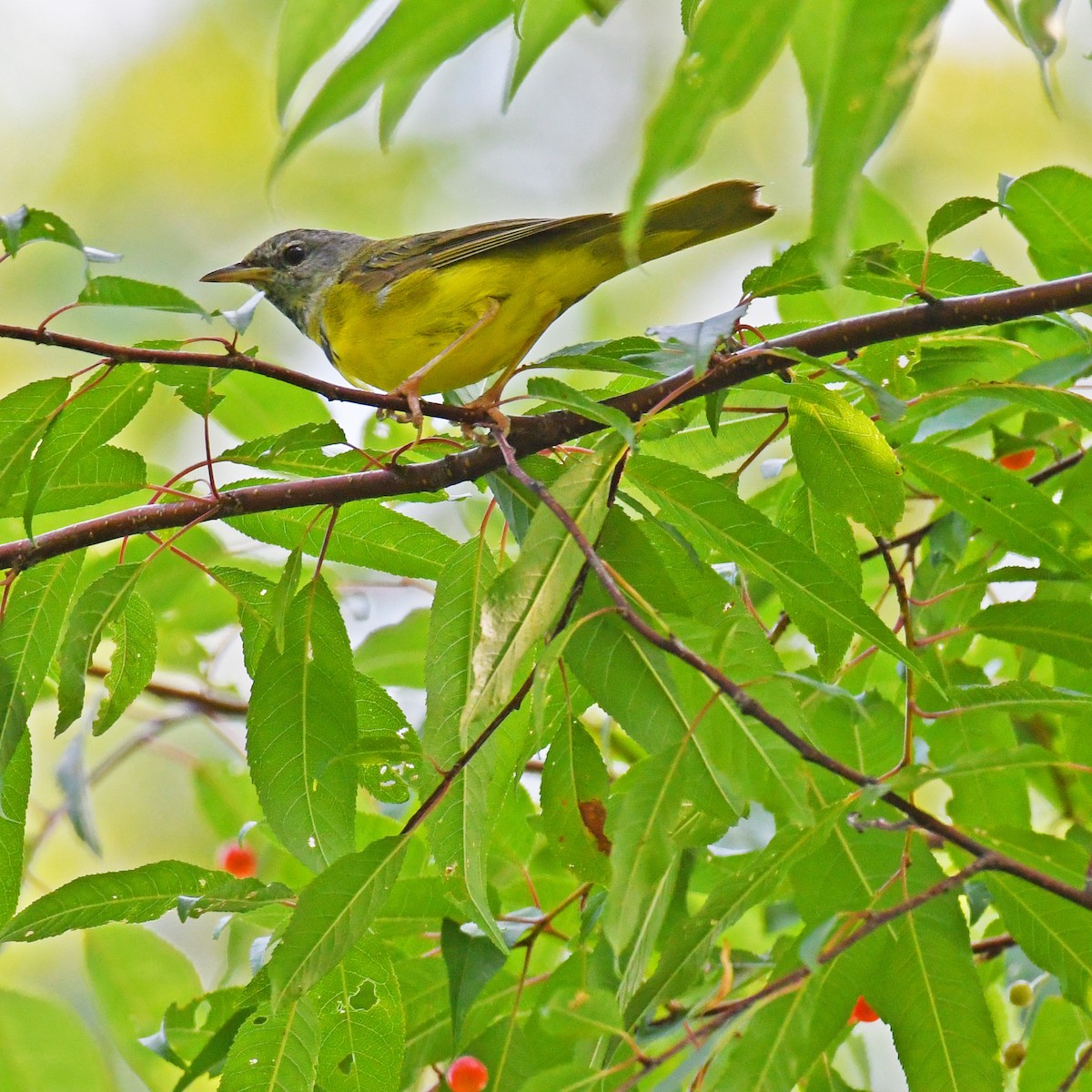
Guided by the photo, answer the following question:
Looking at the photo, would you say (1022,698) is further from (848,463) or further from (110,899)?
(110,899)

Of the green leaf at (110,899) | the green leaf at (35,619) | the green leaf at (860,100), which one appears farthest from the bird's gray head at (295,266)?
the green leaf at (860,100)

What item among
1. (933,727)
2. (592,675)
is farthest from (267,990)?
(933,727)

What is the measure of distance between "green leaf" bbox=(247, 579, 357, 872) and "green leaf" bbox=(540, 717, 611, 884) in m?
0.35

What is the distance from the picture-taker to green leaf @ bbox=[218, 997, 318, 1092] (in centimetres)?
207

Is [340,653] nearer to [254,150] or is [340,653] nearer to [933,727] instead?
[933,727]

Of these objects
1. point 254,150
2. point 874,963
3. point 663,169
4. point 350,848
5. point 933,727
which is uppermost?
point 254,150

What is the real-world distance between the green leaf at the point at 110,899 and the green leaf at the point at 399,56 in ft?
4.69

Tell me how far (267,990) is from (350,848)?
0.87 feet

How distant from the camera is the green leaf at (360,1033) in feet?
7.34

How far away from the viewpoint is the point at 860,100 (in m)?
1.00

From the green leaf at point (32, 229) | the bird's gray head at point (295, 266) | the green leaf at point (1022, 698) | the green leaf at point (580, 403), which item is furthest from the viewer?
the bird's gray head at point (295, 266)

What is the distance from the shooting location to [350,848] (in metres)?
2.21

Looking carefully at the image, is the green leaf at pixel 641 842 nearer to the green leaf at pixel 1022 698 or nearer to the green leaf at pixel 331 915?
the green leaf at pixel 331 915

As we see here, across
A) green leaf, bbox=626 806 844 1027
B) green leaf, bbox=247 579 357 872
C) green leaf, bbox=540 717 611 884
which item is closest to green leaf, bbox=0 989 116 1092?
green leaf, bbox=247 579 357 872
